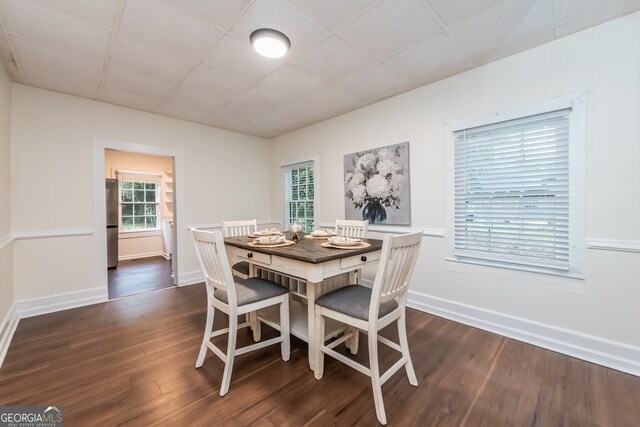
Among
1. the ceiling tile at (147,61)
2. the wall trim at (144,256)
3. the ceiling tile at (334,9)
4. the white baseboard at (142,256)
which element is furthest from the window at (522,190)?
the white baseboard at (142,256)

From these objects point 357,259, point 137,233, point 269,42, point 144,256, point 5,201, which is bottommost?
point 144,256

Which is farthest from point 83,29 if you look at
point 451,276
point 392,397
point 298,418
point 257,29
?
point 451,276

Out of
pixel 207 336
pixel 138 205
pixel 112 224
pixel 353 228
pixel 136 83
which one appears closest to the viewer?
pixel 207 336

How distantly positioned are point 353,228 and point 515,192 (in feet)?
5.09

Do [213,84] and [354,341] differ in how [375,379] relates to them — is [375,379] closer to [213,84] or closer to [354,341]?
[354,341]

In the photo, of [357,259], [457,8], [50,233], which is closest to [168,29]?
[457,8]

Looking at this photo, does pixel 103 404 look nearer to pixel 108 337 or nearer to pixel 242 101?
→ pixel 108 337

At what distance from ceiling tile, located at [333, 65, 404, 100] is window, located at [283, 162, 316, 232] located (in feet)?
5.00

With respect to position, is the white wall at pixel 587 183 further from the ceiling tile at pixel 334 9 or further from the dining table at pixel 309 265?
the ceiling tile at pixel 334 9

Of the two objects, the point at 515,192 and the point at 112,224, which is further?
the point at 112,224

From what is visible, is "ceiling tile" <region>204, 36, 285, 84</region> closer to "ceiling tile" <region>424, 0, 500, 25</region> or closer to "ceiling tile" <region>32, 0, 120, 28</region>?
"ceiling tile" <region>32, 0, 120, 28</region>

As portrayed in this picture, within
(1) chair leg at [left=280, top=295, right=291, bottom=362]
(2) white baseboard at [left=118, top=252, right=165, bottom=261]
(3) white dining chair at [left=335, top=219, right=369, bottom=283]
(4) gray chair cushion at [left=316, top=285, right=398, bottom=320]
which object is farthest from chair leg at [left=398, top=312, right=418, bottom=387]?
(2) white baseboard at [left=118, top=252, right=165, bottom=261]

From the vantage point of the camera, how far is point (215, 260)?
1681 millimetres

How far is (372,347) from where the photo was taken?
58.0 inches
